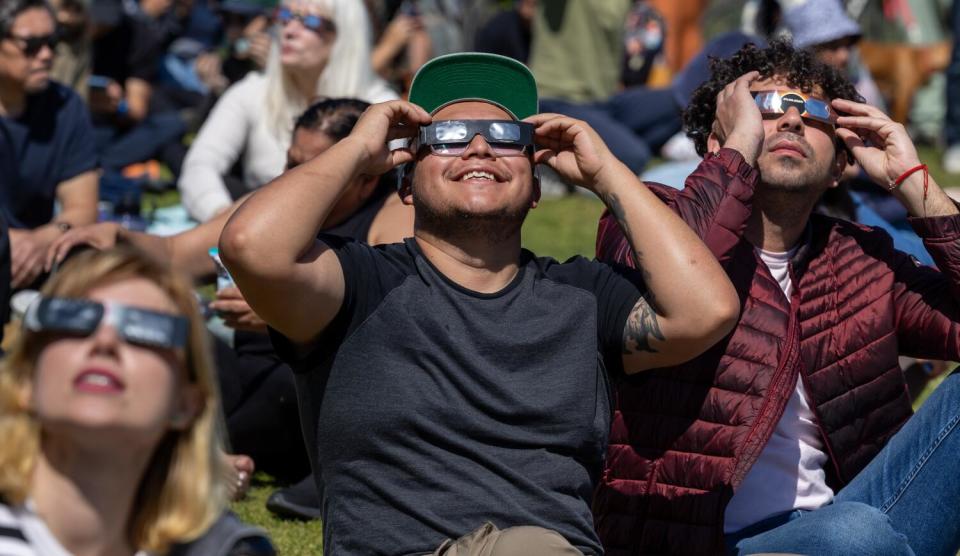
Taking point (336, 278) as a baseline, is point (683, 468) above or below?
below

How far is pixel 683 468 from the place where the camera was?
368 cm

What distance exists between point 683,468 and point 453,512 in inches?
31.0

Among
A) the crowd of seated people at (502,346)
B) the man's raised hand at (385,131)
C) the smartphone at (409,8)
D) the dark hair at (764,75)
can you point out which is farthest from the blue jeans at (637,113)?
the man's raised hand at (385,131)

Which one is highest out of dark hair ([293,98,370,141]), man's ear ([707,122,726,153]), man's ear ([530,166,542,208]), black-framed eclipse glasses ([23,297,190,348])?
black-framed eclipse glasses ([23,297,190,348])

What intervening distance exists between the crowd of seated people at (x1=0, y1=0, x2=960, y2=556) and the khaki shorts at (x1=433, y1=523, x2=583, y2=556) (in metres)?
0.01

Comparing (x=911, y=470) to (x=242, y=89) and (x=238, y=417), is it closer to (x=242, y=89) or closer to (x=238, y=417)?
(x=238, y=417)

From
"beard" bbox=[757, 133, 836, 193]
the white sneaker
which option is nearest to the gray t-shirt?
"beard" bbox=[757, 133, 836, 193]

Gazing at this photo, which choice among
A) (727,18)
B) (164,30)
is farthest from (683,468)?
(727,18)

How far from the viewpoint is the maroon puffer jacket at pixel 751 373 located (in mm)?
3678

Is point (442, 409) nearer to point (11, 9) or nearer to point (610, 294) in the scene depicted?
point (610, 294)

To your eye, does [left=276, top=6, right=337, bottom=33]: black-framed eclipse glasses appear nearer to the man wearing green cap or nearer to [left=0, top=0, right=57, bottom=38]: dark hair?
[left=0, top=0, right=57, bottom=38]: dark hair

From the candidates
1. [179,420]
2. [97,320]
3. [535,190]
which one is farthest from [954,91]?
[97,320]

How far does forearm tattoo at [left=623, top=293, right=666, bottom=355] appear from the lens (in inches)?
135

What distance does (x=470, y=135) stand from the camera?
138 inches
